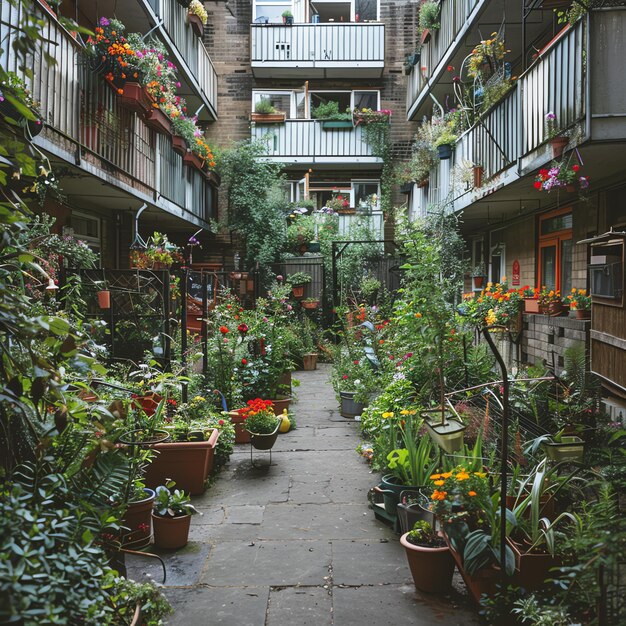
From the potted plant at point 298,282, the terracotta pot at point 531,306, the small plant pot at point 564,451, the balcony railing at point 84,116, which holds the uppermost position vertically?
the balcony railing at point 84,116

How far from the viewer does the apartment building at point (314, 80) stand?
17.7m

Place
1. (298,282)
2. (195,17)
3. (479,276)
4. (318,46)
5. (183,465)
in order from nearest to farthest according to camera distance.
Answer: (183,465), (479,276), (195,17), (298,282), (318,46)

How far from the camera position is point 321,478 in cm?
570

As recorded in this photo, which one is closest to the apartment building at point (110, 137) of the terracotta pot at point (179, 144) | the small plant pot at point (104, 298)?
the terracotta pot at point (179, 144)

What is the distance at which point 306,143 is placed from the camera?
17.9m

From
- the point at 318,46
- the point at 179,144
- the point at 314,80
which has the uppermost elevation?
the point at 318,46

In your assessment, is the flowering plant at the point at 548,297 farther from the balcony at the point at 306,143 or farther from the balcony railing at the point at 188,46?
the balcony at the point at 306,143

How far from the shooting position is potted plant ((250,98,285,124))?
58.1ft

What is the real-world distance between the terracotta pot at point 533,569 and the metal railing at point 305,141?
15.9 meters

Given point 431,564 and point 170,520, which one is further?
point 170,520

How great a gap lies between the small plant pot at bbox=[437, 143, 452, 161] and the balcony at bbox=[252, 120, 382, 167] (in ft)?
19.7

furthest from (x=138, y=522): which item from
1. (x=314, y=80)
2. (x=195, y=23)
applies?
(x=314, y=80)

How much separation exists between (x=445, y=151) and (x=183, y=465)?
9165mm

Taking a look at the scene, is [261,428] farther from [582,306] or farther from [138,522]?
[582,306]
